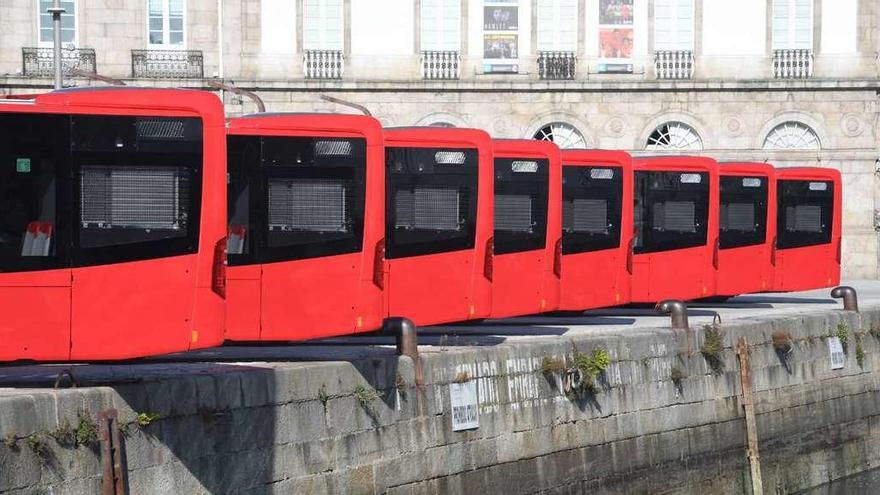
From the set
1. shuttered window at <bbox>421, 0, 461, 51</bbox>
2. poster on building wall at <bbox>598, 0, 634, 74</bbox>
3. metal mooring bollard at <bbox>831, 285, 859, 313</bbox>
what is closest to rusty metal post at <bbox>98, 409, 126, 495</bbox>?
metal mooring bollard at <bbox>831, 285, 859, 313</bbox>

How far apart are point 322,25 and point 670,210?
23.0 m

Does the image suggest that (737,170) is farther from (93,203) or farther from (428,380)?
(93,203)

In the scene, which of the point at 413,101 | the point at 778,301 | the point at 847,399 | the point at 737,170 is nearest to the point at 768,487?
the point at 847,399

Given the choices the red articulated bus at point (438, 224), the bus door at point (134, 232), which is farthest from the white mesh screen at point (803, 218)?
the bus door at point (134, 232)

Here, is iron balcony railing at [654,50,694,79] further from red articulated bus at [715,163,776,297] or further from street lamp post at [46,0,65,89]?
street lamp post at [46,0,65,89]

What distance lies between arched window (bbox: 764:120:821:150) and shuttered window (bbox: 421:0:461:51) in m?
9.17

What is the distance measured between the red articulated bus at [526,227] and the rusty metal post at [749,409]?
2.82m

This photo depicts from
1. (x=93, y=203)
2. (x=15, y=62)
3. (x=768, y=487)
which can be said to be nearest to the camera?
(x=93, y=203)

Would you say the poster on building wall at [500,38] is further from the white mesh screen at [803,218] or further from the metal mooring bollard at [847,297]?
the metal mooring bollard at [847,297]

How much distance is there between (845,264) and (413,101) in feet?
42.6

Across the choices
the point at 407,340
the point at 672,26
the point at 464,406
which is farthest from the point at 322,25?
the point at 407,340

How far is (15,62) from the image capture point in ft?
182

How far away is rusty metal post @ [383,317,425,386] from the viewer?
21.4 m

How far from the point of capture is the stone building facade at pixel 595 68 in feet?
188
